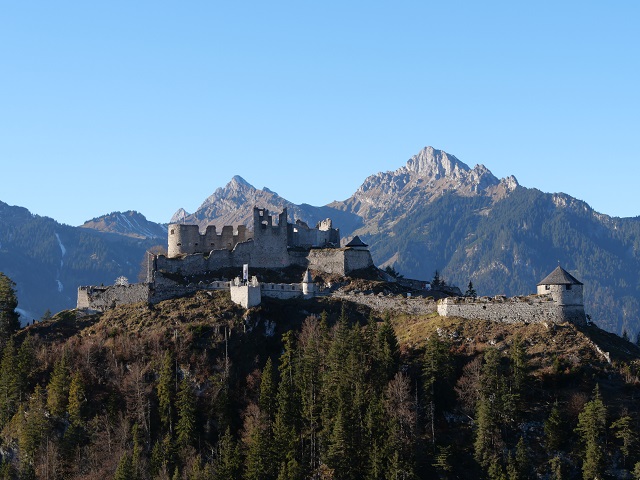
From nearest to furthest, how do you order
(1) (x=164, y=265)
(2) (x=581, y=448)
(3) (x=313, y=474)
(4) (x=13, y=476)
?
(2) (x=581, y=448) < (3) (x=313, y=474) < (4) (x=13, y=476) < (1) (x=164, y=265)

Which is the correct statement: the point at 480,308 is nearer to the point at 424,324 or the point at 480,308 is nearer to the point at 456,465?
the point at 424,324

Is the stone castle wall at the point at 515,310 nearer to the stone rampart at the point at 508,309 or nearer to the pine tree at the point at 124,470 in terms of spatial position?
the stone rampart at the point at 508,309

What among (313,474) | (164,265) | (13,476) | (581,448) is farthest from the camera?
(164,265)

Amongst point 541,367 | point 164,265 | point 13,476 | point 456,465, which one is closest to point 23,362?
point 13,476

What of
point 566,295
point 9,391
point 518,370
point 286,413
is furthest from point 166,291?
point 566,295

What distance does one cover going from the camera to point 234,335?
111500mm

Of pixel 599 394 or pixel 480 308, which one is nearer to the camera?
pixel 599 394

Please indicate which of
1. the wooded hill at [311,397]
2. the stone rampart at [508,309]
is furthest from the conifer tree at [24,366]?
the stone rampart at [508,309]

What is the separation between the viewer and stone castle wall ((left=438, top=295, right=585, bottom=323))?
342 feet

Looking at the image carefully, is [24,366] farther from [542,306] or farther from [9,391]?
[542,306]

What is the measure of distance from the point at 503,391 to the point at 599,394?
30.9 feet

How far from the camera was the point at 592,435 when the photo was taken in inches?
3484

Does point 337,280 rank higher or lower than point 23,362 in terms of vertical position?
higher

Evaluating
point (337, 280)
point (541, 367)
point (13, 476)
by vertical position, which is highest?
point (337, 280)
